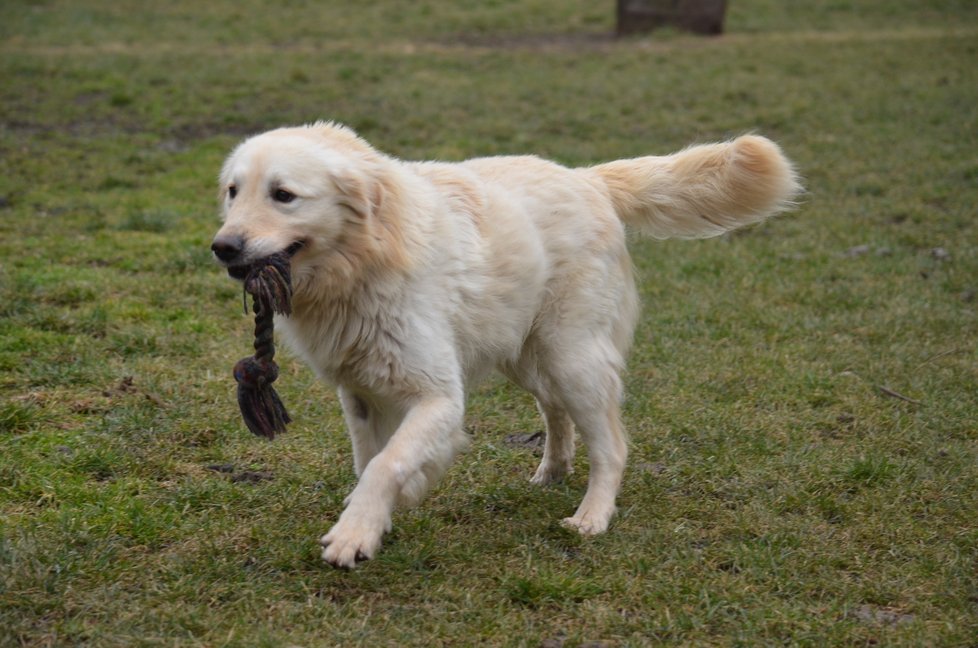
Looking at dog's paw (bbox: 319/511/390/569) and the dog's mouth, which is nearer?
dog's paw (bbox: 319/511/390/569)

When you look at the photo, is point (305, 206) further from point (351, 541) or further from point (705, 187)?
point (705, 187)

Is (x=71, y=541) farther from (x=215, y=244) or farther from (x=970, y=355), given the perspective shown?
(x=970, y=355)

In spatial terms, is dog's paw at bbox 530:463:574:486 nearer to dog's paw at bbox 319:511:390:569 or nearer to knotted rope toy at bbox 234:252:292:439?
knotted rope toy at bbox 234:252:292:439

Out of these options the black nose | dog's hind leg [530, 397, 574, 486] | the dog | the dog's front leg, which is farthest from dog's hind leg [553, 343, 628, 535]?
the black nose

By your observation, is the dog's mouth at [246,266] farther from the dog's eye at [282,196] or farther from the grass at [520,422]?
the grass at [520,422]

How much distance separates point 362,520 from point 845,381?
3.35m

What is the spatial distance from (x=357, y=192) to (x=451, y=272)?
0.50m

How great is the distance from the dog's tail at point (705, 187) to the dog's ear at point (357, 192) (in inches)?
50.4

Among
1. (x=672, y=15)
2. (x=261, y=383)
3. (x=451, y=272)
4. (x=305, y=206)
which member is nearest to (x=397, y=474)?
(x=261, y=383)

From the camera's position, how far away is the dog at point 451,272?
399 cm

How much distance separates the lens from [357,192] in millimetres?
4109

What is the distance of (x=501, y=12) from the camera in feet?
64.5

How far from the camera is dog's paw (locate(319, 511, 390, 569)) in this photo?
12.0 ft

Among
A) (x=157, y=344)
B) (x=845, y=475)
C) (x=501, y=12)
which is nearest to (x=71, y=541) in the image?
(x=157, y=344)
